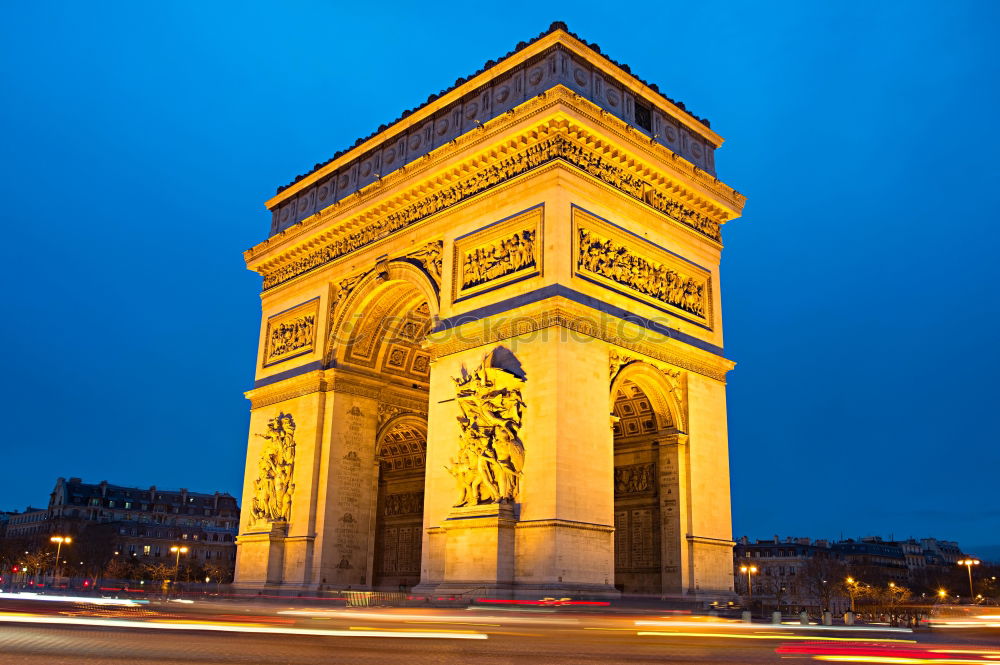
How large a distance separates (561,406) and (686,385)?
205 inches

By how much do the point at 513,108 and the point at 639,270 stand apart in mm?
5412

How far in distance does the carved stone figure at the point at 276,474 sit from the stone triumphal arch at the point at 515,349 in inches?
3.2

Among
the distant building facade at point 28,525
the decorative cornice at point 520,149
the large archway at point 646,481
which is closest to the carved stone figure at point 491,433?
the large archway at point 646,481

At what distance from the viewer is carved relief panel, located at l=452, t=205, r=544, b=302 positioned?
21.6m

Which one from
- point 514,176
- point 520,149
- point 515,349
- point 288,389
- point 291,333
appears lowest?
point 515,349

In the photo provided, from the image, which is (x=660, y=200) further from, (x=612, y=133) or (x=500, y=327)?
(x=500, y=327)

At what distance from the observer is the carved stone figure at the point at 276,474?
88.7 feet

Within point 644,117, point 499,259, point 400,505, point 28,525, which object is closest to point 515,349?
point 499,259

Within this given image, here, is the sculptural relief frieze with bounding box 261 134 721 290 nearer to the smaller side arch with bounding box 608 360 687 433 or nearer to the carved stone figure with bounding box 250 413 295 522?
the smaller side arch with bounding box 608 360 687 433

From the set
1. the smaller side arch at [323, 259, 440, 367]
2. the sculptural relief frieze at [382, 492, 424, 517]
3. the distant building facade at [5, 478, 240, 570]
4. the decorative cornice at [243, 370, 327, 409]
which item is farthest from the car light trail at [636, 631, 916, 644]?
the distant building facade at [5, 478, 240, 570]

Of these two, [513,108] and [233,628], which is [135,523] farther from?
[233,628]

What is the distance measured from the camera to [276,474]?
27469 mm

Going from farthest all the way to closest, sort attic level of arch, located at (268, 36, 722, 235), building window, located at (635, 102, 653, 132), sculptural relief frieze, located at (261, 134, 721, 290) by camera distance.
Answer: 1. building window, located at (635, 102, 653, 132)
2. attic level of arch, located at (268, 36, 722, 235)
3. sculptural relief frieze, located at (261, 134, 721, 290)

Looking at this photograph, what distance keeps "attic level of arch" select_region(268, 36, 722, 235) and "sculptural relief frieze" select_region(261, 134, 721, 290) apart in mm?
1290
